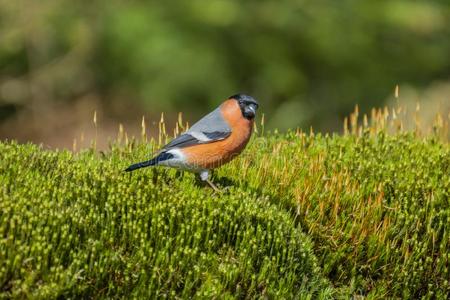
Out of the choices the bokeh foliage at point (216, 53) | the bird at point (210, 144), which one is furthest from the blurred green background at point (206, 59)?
the bird at point (210, 144)

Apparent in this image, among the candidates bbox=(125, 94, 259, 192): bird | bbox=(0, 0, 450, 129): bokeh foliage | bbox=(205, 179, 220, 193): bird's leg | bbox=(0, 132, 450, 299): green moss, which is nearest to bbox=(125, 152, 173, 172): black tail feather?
bbox=(125, 94, 259, 192): bird

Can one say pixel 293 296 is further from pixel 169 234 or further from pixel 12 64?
pixel 12 64

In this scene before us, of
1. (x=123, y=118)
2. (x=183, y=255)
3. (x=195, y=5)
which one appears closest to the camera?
(x=183, y=255)

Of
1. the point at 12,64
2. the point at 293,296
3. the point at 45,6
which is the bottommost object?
the point at 293,296

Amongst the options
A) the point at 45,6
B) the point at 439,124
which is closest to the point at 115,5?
the point at 45,6

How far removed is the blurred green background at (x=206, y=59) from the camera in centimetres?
1617

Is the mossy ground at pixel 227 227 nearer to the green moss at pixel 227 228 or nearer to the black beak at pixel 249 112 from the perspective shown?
the green moss at pixel 227 228

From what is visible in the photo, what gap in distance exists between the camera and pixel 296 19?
1658 cm

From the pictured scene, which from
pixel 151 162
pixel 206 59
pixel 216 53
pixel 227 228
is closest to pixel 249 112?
pixel 151 162

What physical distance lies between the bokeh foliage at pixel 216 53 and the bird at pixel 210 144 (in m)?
8.25

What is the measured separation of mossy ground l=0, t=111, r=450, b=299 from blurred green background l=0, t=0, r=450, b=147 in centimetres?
760

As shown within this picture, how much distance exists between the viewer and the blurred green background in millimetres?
16172

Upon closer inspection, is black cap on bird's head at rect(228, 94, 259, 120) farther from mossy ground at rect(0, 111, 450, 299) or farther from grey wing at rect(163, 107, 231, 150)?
mossy ground at rect(0, 111, 450, 299)

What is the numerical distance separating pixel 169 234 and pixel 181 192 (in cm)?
53
